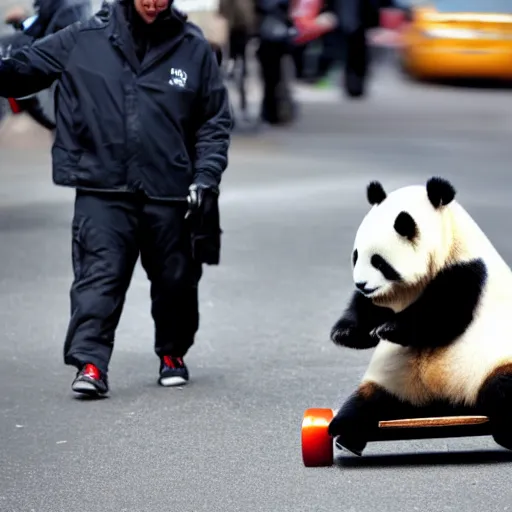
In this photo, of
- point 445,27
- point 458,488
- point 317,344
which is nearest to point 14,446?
point 458,488

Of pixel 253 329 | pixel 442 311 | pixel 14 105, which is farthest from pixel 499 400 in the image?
pixel 253 329

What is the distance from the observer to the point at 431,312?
250 inches

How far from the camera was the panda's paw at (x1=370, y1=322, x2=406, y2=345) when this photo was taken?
20.8 ft

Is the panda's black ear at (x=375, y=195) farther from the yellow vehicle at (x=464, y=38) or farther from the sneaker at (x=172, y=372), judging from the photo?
the yellow vehicle at (x=464, y=38)

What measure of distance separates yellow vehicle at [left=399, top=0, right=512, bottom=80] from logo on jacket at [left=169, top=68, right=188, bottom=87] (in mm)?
18494

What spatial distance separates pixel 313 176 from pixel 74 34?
8622mm

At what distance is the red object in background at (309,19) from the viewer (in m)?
25.5

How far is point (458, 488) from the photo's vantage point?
625 centimetres

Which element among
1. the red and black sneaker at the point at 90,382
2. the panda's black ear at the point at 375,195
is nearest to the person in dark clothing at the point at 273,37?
the red and black sneaker at the point at 90,382

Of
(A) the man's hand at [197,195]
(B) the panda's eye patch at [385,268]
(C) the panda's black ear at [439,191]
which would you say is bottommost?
(A) the man's hand at [197,195]

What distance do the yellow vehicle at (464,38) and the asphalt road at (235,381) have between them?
374 inches

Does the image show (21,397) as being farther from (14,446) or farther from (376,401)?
(376,401)

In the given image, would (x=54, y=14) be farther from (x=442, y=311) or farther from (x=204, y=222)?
(x=442, y=311)

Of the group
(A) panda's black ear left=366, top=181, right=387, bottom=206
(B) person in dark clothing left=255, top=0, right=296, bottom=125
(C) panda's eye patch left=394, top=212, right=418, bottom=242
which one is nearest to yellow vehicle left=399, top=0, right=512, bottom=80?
(B) person in dark clothing left=255, top=0, right=296, bottom=125
